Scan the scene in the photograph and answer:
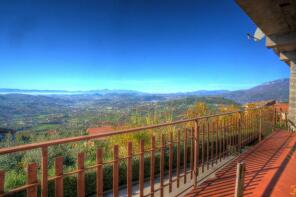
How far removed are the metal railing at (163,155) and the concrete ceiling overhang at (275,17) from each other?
1.76m

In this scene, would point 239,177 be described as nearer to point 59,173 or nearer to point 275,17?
point 59,173

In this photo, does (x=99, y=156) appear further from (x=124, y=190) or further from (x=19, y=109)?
(x=19, y=109)

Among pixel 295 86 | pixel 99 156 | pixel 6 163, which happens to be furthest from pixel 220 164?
pixel 295 86

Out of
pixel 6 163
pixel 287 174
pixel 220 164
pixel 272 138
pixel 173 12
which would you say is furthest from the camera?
pixel 173 12

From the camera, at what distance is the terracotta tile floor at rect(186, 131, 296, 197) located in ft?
11.3

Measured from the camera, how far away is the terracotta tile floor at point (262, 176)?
343 cm

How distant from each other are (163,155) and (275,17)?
332 cm

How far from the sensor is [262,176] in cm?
395

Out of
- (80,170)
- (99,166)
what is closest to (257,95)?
(99,166)

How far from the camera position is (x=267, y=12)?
4426 mm

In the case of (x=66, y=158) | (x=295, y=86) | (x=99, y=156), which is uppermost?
(x=295, y=86)

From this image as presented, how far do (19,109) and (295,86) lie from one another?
3541 cm

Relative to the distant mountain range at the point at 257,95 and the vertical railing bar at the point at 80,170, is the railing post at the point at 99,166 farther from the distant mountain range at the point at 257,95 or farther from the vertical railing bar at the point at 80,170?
the distant mountain range at the point at 257,95

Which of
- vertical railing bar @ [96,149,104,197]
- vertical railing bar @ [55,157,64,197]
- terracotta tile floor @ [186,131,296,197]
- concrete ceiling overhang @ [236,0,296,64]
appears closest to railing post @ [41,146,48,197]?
vertical railing bar @ [55,157,64,197]
